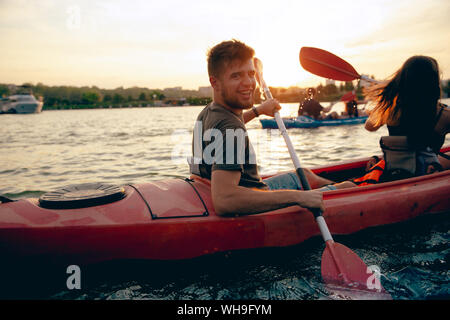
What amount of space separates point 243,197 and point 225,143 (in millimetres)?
388

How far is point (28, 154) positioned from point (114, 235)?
29.0ft

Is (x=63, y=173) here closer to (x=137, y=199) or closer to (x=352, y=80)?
(x=137, y=199)

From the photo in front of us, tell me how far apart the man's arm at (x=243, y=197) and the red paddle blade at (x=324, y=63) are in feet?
7.75

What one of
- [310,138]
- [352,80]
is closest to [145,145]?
[310,138]

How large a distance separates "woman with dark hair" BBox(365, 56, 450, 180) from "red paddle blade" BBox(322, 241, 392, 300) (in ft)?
4.21

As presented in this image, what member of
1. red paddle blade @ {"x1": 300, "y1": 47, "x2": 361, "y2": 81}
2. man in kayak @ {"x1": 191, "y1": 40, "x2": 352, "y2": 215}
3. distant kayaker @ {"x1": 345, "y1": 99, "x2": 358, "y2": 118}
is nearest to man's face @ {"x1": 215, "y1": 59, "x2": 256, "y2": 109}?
man in kayak @ {"x1": 191, "y1": 40, "x2": 352, "y2": 215}

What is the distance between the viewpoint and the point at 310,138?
486 inches

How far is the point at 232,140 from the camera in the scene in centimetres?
214

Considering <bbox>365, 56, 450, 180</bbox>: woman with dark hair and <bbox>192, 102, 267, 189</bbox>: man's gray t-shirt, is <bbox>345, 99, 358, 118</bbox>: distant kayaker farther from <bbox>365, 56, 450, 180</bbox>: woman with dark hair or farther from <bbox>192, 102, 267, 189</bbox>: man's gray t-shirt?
<bbox>192, 102, 267, 189</bbox>: man's gray t-shirt

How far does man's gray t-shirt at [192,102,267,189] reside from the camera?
2125 mm

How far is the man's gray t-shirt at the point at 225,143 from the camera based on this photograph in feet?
6.97
